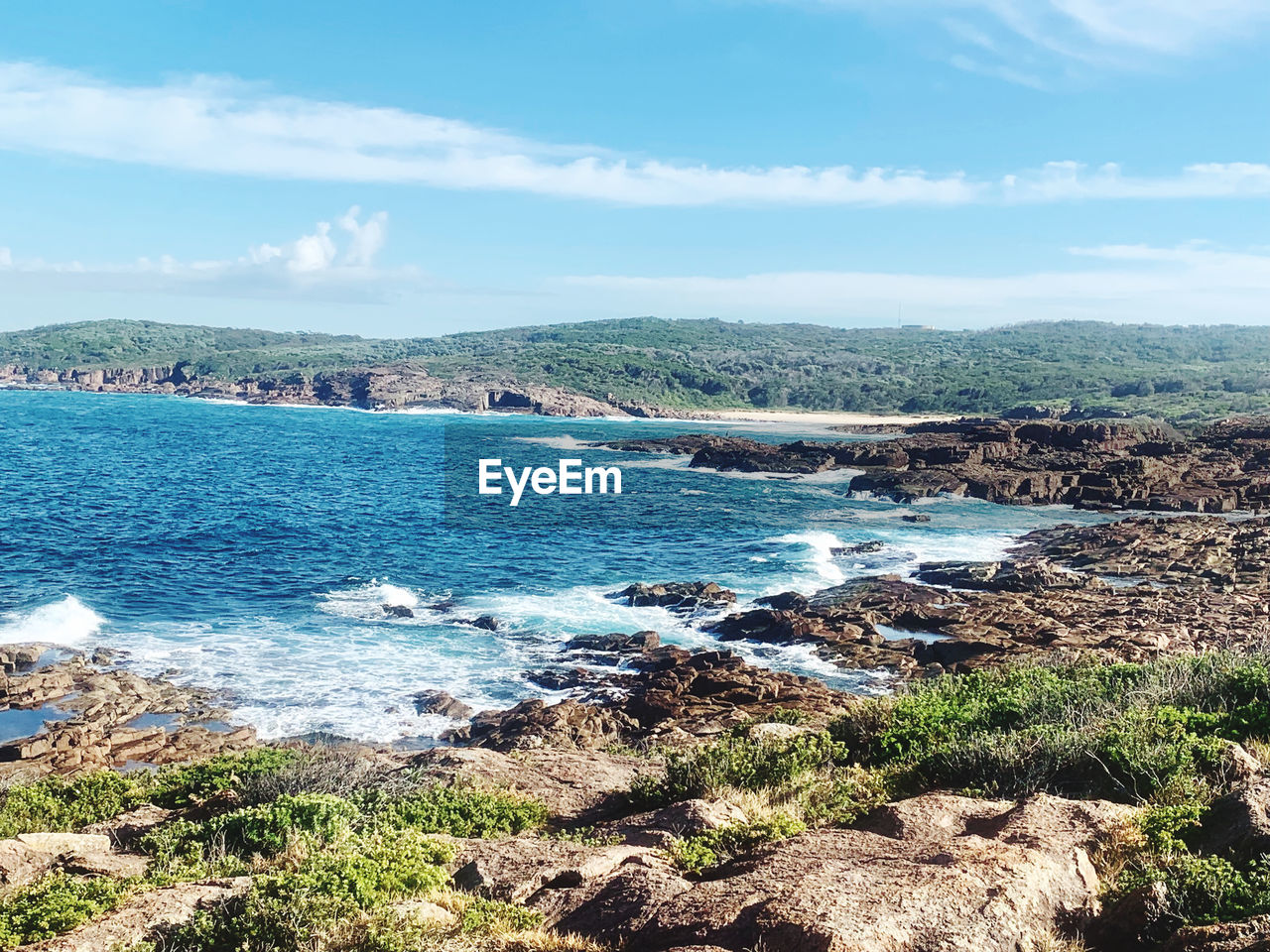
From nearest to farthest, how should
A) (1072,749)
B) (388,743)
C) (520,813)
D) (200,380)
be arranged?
(1072,749) < (520,813) < (388,743) < (200,380)

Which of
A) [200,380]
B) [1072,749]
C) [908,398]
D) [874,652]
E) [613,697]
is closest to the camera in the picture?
[1072,749]

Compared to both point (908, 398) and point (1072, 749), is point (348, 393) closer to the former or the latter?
point (908, 398)

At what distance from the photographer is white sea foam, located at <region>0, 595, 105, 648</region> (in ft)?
89.4

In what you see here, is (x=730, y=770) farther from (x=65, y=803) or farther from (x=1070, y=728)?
(x=65, y=803)

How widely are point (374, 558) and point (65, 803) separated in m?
28.4

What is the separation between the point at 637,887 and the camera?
655cm

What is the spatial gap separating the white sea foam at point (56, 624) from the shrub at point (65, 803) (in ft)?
53.3

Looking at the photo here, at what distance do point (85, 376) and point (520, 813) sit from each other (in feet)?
664

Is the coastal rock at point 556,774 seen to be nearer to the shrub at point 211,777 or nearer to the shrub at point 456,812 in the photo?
the shrub at point 456,812

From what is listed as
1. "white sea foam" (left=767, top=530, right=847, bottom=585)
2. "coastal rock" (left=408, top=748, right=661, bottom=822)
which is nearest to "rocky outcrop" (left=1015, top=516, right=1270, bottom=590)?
"white sea foam" (left=767, top=530, right=847, bottom=585)

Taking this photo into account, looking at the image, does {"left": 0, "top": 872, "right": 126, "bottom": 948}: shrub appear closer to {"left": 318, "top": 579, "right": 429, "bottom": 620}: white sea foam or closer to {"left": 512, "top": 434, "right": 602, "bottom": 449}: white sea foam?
{"left": 318, "top": 579, "right": 429, "bottom": 620}: white sea foam

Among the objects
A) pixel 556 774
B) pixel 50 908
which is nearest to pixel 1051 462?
pixel 556 774

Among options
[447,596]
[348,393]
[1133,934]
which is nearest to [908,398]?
[348,393]

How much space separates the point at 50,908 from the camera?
249 inches
